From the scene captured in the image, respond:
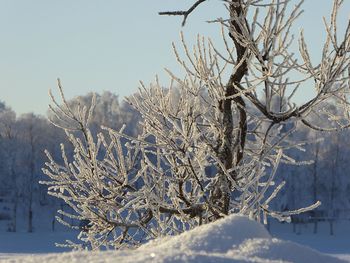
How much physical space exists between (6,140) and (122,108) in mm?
19400

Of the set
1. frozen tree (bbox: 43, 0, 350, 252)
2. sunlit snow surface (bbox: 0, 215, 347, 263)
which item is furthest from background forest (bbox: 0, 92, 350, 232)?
sunlit snow surface (bbox: 0, 215, 347, 263)

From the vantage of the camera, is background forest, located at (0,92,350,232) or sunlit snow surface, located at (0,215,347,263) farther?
background forest, located at (0,92,350,232)

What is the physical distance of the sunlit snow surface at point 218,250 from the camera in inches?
99.6

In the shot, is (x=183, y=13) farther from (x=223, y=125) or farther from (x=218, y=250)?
(x=218, y=250)

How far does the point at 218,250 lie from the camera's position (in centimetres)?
279

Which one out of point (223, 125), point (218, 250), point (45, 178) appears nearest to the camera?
point (218, 250)

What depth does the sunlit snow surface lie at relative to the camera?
2.53m

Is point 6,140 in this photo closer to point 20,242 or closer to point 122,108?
point 20,242

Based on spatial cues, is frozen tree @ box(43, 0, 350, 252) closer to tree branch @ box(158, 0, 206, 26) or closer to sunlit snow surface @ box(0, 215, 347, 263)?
tree branch @ box(158, 0, 206, 26)

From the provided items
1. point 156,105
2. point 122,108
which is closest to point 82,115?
point 156,105

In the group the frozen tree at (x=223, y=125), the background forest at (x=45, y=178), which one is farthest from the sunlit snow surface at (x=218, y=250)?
the background forest at (x=45, y=178)

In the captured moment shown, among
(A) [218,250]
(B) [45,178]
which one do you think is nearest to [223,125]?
(A) [218,250]

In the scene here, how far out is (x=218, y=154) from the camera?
19.0ft

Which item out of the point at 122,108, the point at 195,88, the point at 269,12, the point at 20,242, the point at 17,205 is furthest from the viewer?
the point at 122,108
